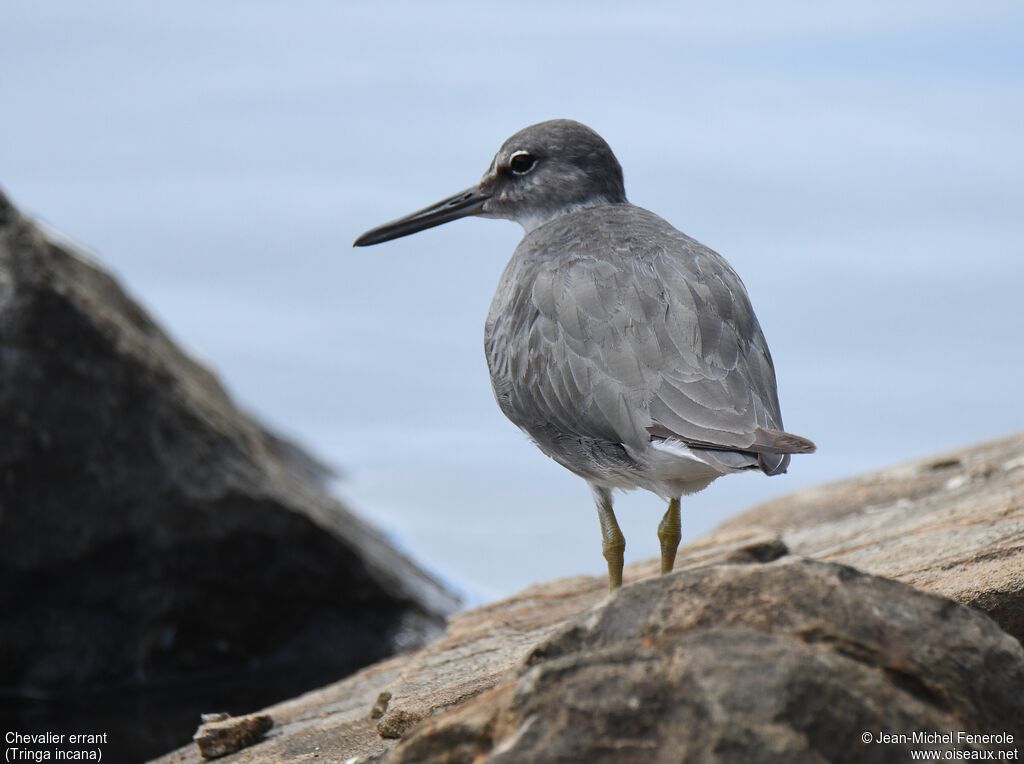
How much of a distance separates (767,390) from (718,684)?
2.26 m

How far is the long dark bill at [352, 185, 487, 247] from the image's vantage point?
7.82 m

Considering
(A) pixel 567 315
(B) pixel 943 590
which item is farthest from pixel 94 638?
(B) pixel 943 590

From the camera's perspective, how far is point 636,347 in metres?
5.45

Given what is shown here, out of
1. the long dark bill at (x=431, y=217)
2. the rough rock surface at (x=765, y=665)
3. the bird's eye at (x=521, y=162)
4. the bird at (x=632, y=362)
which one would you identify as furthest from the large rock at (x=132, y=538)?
the rough rock surface at (x=765, y=665)

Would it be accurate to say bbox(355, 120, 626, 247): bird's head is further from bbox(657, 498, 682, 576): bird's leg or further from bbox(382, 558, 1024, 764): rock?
bbox(382, 558, 1024, 764): rock

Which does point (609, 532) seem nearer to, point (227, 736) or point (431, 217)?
point (227, 736)

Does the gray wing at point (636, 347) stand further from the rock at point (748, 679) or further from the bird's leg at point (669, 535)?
the rock at point (748, 679)

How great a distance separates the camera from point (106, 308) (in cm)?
839

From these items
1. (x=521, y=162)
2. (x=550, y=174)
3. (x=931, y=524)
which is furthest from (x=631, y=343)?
(x=521, y=162)

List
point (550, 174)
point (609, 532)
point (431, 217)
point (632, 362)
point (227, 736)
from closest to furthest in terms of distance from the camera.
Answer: point (632, 362)
point (227, 736)
point (609, 532)
point (550, 174)
point (431, 217)

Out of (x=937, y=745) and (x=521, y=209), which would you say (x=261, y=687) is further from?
(x=937, y=745)

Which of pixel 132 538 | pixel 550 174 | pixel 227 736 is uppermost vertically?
pixel 550 174

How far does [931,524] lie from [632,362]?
6.52 ft

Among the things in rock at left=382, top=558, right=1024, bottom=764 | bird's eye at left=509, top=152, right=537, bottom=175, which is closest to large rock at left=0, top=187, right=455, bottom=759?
bird's eye at left=509, top=152, right=537, bottom=175
